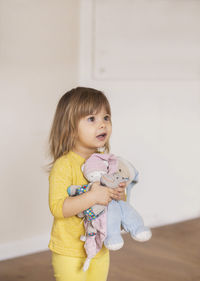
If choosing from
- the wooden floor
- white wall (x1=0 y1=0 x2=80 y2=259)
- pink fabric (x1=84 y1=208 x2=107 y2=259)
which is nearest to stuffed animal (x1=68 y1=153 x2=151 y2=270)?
pink fabric (x1=84 y1=208 x2=107 y2=259)

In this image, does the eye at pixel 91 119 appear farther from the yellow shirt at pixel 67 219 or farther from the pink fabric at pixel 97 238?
the pink fabric at pixel 97 238

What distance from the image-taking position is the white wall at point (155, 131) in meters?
Answer: 2.46

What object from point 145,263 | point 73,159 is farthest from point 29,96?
point 145,263

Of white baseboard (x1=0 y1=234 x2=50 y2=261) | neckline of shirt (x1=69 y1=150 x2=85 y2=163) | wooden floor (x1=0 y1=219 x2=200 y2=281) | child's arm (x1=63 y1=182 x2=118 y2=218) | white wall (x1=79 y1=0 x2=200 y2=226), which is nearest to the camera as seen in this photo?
child's arm (x1=63 y1=182 x2=118 y2=218)

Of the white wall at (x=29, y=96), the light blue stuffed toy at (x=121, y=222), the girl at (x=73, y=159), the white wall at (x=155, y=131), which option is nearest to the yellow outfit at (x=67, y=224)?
the girl at (x=73, y=159)

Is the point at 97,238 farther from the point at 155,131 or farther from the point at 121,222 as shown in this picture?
the point at 155,131

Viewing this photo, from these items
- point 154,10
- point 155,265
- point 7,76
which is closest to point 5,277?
point 155,265

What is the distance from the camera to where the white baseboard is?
91.8 inches

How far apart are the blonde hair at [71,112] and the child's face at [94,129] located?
2 centimetres

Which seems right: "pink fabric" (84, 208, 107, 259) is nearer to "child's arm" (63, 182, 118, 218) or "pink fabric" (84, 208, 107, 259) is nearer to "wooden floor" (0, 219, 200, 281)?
"child's arm" (63, 182, 118, 218)

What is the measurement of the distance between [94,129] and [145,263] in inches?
47.3

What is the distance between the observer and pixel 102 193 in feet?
4.24

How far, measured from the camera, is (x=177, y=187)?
9.71 ft

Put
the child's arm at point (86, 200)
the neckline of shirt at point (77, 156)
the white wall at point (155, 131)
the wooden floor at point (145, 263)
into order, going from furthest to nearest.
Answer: the white wall at point (155, 131)
the wooden floor at point (145, 263)
the neckline of shirt at point (77, 156)
the child's arm at point (86, 200)
